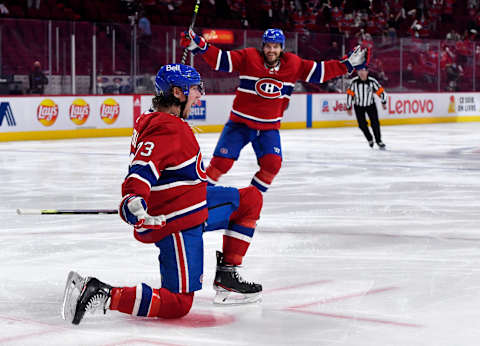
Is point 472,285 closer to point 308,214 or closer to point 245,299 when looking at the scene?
point 245,299

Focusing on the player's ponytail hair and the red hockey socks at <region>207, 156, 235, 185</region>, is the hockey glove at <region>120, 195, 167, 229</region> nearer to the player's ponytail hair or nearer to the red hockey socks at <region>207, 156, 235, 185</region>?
the player's ponytail hair

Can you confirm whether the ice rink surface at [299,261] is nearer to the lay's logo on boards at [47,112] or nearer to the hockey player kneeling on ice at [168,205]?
the hockey player kneeling on ice at [168,205]

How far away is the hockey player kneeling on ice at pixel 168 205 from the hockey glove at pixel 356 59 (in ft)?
11.8

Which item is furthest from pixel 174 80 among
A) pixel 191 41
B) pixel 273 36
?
pixel 273 36

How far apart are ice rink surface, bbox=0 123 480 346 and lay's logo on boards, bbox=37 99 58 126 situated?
5.46 m

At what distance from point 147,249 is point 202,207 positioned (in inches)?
65.8

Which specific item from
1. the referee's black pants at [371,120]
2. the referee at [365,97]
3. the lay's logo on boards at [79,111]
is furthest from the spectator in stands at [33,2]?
the referee's black pants at [371,120]

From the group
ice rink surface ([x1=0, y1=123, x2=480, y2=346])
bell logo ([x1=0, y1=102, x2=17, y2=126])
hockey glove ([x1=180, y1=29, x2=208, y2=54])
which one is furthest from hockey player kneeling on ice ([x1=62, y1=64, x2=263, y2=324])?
bell logo ([x1=0, y1=102, x2=17, y2=126])

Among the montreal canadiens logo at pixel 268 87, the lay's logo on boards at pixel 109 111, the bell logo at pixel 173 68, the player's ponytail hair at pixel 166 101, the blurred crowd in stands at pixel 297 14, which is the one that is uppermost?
the blurred crowd in stands at pixel 297 14

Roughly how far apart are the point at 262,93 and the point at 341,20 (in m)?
18.3

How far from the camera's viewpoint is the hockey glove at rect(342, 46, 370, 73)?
726cm

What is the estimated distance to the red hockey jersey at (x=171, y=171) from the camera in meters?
3.53

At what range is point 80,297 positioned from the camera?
11.6 ft

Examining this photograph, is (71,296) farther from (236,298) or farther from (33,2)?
(33,2)
